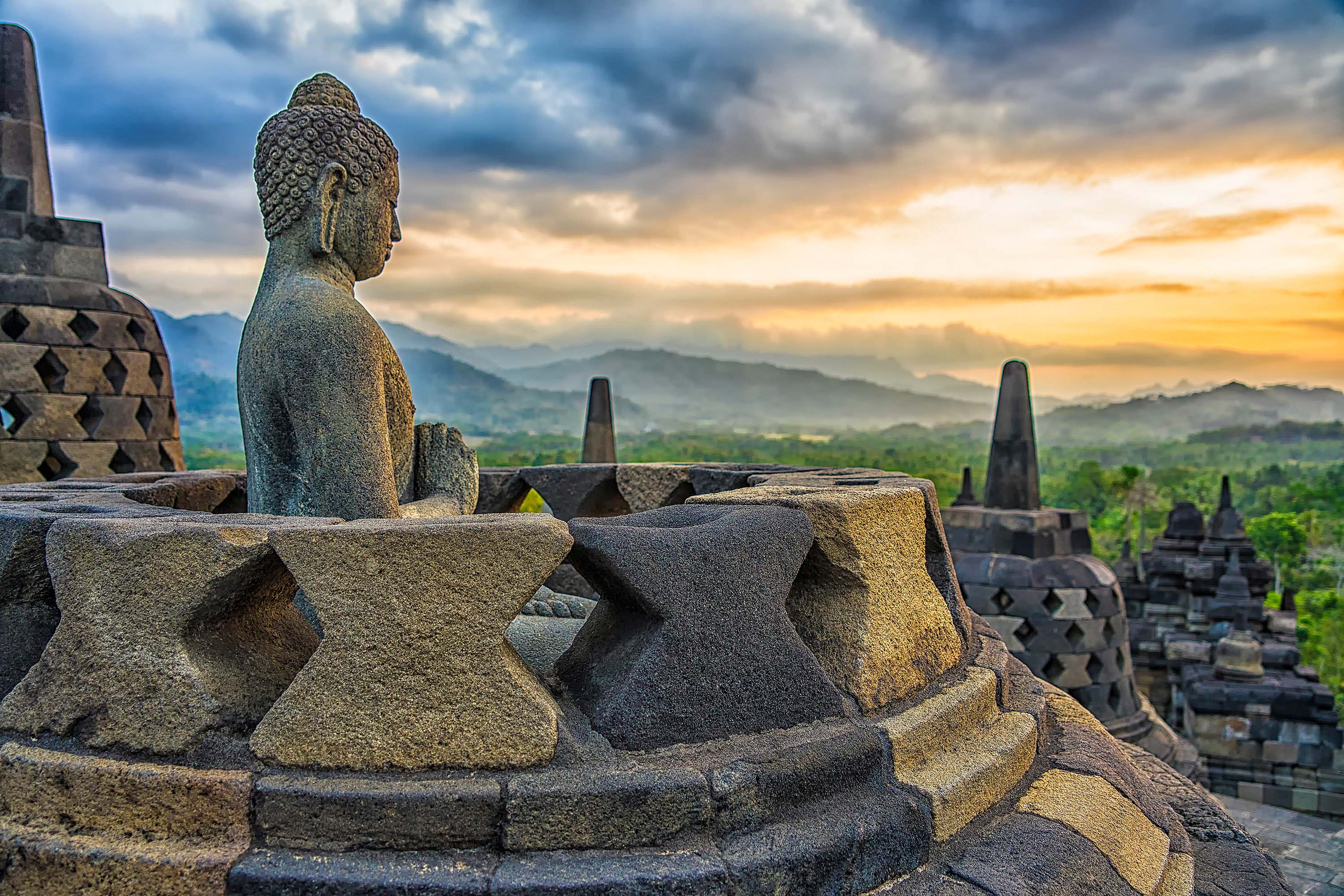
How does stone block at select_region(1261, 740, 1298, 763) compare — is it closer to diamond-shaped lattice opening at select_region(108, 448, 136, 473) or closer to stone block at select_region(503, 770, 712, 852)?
stone block at select_region(503, 770, 712, 852)

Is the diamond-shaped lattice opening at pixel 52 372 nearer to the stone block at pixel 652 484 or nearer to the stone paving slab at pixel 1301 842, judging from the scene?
the stone block at pixel 652 484

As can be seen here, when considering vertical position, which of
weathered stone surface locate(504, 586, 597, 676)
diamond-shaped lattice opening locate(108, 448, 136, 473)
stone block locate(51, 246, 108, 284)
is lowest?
weathered stone surface locate(504, 586, 597, 676)

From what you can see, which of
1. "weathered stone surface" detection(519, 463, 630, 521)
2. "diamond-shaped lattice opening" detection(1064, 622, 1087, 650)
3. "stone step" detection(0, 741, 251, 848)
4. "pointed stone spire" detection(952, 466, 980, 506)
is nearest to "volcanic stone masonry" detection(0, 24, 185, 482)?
"weathered stone surface" detection(519, 463, 630, 521)

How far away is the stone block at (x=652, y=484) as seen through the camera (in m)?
4.39

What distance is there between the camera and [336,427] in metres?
2.50

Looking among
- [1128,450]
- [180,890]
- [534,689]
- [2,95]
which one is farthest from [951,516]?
[1128,450]

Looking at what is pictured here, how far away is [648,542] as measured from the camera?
2.11 meters

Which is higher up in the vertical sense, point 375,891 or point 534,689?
point 534,689

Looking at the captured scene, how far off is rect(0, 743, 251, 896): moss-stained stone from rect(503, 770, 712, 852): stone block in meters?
0.60

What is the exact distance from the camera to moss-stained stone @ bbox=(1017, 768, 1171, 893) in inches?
88.5

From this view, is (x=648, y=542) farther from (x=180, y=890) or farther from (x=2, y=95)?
(x=2, y=95)

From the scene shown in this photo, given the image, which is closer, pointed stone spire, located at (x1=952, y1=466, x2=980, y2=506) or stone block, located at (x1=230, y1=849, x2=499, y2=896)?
stone block, located at (x1=230, y1=849, x2=499, y2=896)

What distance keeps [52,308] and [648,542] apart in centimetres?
575

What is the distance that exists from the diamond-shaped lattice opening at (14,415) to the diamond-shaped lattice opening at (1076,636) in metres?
8.48
